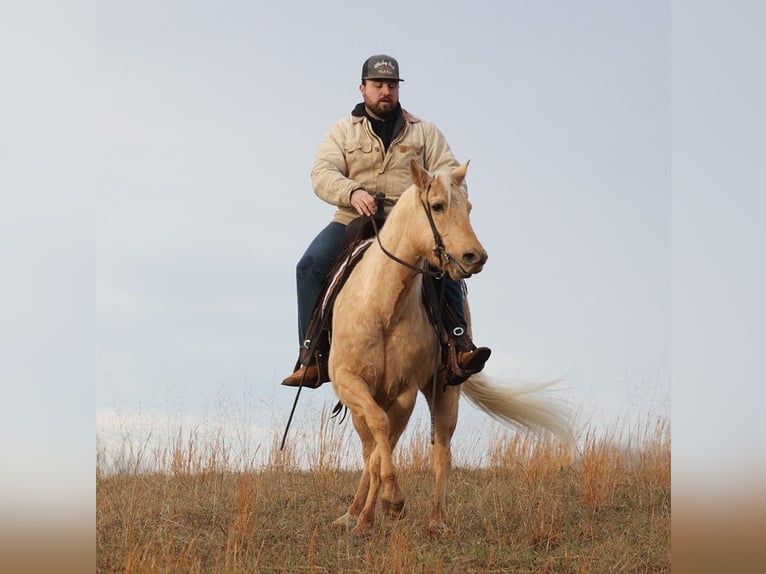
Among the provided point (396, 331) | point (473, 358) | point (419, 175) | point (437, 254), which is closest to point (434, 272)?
point (437, 254)

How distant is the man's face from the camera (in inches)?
332

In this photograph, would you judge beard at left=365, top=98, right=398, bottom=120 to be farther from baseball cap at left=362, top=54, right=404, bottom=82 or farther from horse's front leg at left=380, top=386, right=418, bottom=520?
horse's front leg at left=380, top=386, right=418, bottom=520

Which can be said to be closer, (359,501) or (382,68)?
(382,68)

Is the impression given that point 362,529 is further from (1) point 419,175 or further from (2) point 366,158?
(2) point 366,158

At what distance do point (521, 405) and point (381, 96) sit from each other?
3.22 metres

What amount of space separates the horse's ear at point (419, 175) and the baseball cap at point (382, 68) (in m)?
1.49

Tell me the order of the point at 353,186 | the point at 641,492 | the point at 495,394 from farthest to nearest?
1. the point at 641,492
2. the point at 495,394
3. the point at 353,186

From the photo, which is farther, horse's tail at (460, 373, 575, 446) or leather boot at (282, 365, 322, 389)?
horse's tail at (460, 373, 575, 446)

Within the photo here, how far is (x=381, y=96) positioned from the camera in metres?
8.42

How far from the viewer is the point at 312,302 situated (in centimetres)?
852

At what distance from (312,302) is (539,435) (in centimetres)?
279

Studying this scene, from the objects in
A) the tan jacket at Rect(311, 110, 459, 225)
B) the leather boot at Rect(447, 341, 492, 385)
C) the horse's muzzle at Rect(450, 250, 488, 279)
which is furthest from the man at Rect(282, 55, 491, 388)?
the horse's muzzle at Rect(450, 250, 488, 279)
